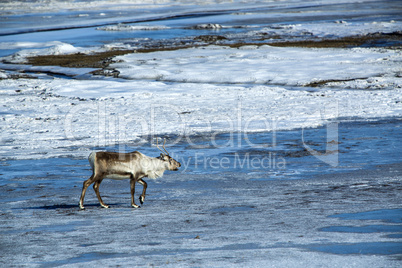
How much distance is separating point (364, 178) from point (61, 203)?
18.3 ft

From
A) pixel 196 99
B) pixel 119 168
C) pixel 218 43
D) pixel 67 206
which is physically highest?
pixel 218 43

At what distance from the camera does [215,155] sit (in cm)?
1184

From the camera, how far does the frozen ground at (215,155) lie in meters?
6.00

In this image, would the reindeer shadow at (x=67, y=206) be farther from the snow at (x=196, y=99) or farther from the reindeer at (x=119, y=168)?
the snow at (x=196, y=99)

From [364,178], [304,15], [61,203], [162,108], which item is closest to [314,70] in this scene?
[162,108]

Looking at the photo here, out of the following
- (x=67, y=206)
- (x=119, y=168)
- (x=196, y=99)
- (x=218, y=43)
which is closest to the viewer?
(x=119, y=168)

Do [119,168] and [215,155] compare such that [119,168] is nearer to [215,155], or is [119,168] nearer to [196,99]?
[215,155]

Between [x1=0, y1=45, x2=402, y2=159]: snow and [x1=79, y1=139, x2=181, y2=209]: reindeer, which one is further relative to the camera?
[x1=0, y1=45, x2=402, y2=159]: snow

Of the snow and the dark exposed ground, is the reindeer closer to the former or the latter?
the snow

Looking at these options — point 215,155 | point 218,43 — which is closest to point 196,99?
point 215,155

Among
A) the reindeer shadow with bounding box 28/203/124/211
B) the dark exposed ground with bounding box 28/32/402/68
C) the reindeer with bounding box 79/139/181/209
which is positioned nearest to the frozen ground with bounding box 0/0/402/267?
the reindeer shadow with bounding box 28/203/124/211

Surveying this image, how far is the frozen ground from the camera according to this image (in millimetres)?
6000

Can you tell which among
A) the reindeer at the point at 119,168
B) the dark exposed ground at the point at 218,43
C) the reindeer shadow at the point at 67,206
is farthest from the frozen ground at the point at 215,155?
the dark exposed ground at the point at 218,43

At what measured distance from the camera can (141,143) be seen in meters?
13.0
